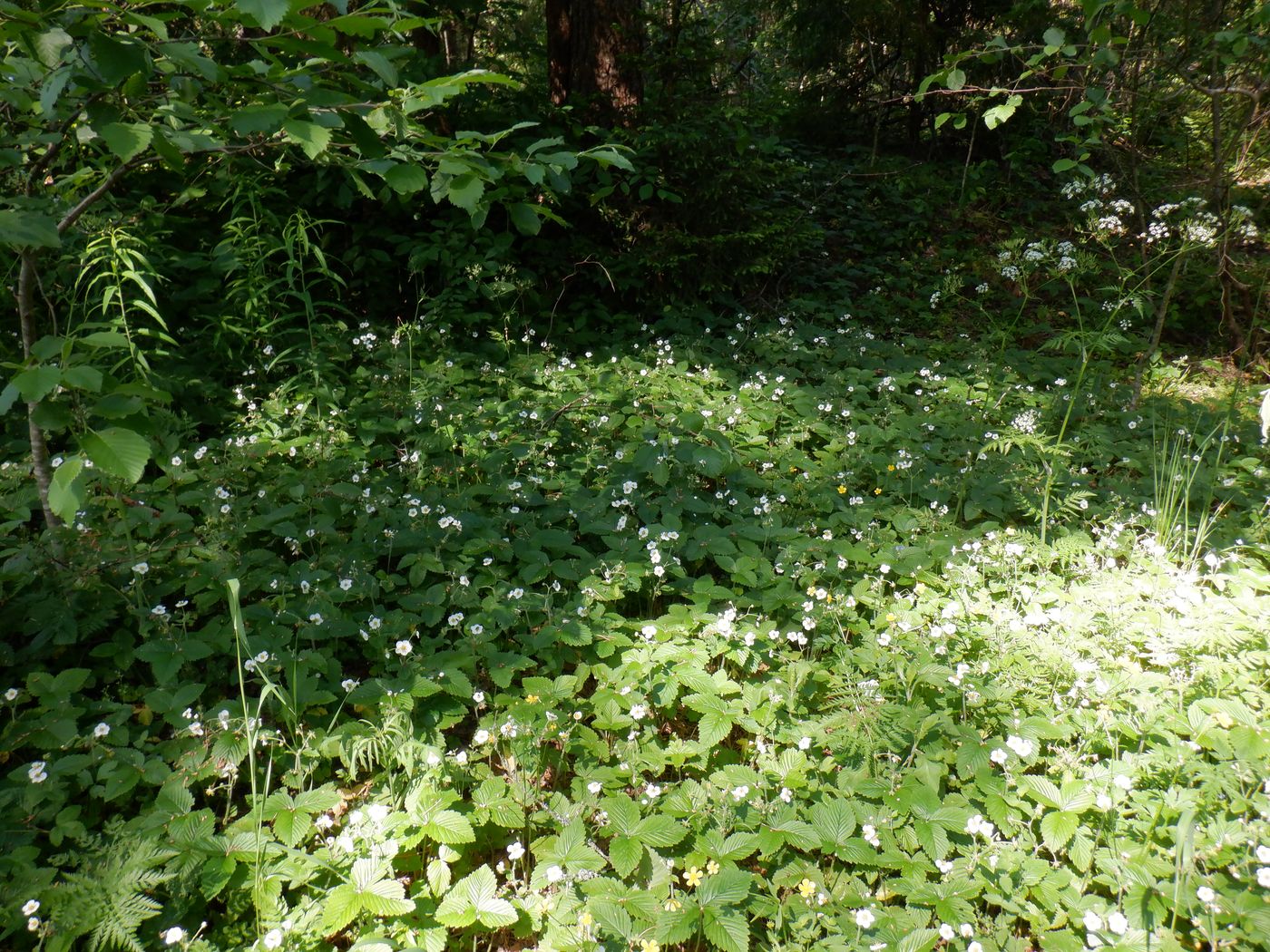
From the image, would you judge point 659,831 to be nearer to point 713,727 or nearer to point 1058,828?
point 713,727

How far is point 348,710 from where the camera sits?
2.44m

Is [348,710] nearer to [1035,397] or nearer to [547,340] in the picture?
[547,340]

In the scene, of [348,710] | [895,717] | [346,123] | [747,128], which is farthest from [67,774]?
[747,128]

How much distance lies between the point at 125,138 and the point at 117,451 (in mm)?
649

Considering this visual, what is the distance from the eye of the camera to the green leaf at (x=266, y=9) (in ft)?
4.50

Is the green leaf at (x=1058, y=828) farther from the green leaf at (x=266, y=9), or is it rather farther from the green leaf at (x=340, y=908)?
the green leaf at (x=266, y=9)

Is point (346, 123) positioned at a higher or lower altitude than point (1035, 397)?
higher

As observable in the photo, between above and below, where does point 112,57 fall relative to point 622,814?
above

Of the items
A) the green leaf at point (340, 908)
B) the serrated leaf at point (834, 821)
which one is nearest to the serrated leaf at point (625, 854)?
the serrated leaf at point (834, 821)

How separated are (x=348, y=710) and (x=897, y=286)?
5.78 m

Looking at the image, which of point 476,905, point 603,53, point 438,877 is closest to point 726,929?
point 476,905

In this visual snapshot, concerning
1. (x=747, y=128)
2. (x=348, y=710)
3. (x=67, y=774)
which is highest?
(x=747, y=128)

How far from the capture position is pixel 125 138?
5.20 feet

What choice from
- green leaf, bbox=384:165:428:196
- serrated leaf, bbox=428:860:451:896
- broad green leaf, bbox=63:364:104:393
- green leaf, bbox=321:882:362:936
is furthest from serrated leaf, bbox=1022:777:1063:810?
broad green leaf, bbox=63:364:104:393
